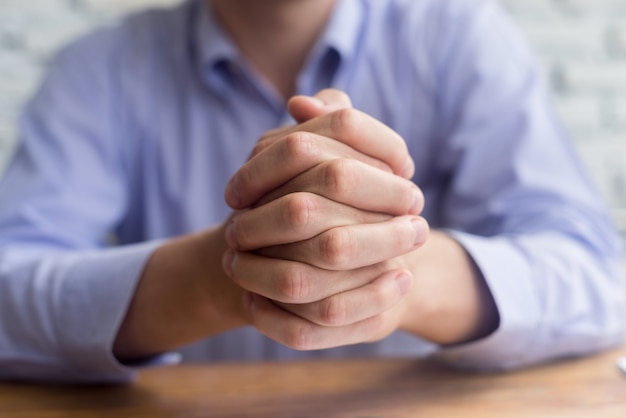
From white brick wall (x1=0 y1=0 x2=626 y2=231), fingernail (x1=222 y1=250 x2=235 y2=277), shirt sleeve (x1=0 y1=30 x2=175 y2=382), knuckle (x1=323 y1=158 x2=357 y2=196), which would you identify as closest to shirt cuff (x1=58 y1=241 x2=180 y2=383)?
shirt sleeve (x1=0 y1=30 x2=175 y2=382)

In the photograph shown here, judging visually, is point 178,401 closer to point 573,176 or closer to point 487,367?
point 487,367

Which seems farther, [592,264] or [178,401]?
[592,264]

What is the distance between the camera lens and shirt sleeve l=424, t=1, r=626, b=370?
0.64 metres

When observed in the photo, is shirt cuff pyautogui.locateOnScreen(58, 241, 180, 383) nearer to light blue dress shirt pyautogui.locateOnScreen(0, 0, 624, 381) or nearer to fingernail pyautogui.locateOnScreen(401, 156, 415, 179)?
light blue dress shirt pyautogui.locateOnScreen(0, 0, 624, 381)

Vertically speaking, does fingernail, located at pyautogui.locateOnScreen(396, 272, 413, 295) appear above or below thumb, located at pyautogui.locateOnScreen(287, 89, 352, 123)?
below

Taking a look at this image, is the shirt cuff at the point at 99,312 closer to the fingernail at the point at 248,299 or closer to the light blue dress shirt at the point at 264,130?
the light blue dress shirt at the point at 264,130

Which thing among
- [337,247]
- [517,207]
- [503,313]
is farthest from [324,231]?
[517,207]

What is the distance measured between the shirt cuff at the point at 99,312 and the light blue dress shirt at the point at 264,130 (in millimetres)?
37

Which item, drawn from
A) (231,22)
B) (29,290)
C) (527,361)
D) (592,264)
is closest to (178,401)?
(29,290)

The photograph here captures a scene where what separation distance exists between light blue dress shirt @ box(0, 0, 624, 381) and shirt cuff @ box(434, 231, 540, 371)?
0.15ft

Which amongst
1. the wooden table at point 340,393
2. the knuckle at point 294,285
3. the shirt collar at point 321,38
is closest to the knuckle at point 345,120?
the knuckle at point 294,285

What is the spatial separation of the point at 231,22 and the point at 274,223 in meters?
0.54

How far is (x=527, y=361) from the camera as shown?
66 cm

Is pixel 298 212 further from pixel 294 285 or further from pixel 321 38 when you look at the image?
pixel 321 38
